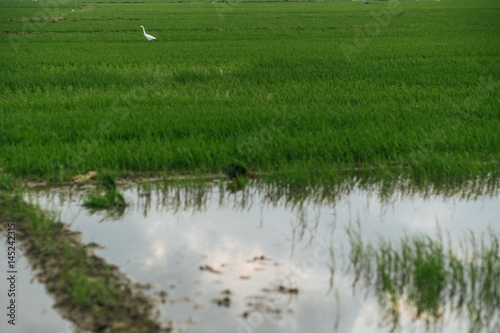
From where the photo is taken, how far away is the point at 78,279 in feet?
10.5

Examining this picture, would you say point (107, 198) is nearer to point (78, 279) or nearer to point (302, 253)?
point (78, 279)

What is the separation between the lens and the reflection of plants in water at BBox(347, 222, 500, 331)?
3004 mm

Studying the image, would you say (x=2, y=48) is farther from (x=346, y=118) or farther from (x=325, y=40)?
(x=346, y=118)

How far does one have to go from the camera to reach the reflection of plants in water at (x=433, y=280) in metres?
3.00

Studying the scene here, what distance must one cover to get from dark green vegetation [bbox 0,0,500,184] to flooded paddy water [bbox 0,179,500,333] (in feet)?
1.61

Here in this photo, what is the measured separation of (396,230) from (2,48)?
1223cm

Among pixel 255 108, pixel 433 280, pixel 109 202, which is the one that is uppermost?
pixel 255 108

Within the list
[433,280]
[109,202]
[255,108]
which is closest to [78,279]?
[109,202]

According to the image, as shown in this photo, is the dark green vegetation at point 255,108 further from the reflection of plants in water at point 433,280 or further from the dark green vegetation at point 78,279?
the reflection of plants in water at point 433,280

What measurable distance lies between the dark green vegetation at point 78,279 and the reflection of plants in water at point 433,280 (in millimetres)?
1229

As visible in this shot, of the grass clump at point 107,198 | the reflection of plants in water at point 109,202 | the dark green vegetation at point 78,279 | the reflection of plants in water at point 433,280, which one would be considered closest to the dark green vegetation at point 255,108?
the grass clump at point 107,198

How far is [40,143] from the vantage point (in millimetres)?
5801

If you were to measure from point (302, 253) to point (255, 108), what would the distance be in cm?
374

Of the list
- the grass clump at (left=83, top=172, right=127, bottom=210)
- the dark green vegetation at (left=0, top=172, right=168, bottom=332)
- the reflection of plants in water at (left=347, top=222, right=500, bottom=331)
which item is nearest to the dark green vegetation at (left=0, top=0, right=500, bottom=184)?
the grass clump at (left=83, top=172, right=127, bottom=210)
